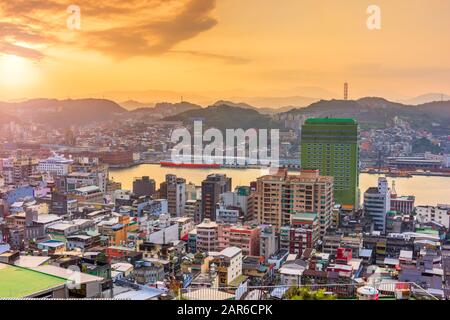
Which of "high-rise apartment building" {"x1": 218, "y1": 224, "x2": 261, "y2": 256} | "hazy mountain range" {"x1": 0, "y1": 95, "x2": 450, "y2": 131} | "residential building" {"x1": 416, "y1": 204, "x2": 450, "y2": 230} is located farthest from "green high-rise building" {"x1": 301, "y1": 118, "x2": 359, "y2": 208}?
"high-rise apartment building" {"x1": 218, "y1": 224, "x2": 261, "y2": 256}

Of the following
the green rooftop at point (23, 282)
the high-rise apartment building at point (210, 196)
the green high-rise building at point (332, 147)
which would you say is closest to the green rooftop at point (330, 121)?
the green high-rise building at point (332, 147)

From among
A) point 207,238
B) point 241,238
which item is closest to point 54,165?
point 207,238

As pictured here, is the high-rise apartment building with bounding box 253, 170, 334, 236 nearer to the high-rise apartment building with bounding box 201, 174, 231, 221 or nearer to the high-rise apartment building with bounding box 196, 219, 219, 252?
the high-rise apartment building with bounding box 201, 174, 231, 221

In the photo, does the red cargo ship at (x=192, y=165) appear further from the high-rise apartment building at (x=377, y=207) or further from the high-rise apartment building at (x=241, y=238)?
the high-rise apartment building at (x=241, y=238)

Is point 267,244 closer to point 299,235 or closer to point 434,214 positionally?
point 299,235

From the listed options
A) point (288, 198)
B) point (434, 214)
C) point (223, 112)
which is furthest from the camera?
point (223, 112)

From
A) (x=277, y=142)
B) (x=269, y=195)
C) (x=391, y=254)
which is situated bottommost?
(x=391, y=254)
